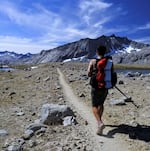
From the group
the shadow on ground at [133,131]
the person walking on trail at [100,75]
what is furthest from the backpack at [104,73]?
the shadow on ground at [133,131]

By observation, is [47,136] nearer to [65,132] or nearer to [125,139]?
[65,132]

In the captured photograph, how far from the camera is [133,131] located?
39.9 ft

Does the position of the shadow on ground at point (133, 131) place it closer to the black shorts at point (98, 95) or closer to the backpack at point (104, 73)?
the black shorts at point (98, 95)

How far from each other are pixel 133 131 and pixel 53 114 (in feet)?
12.1

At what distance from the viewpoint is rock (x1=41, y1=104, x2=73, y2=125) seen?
13.5m

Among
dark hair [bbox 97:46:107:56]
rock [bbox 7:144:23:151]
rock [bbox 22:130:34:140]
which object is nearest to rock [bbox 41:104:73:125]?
rock [bbox 22:130:34:140]

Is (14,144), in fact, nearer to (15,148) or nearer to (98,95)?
(15,148)

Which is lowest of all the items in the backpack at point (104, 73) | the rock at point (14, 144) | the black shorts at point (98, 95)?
the rock at point (14, 144)

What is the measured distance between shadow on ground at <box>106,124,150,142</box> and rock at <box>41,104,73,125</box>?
7.74 feet

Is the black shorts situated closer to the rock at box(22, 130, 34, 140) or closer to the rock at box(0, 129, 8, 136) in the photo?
the rock at box(22, 130, 34, 140)

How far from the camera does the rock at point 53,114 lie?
13.5 meters

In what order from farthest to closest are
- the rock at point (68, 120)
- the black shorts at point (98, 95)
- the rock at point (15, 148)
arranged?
the rock at point (68, 120)
the black shorts at point (98, 95)
the rock at point (15, 148)

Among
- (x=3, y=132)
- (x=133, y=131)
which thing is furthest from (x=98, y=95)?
(x=3, y=132)

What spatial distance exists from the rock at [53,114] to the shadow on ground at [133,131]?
2359 mm
